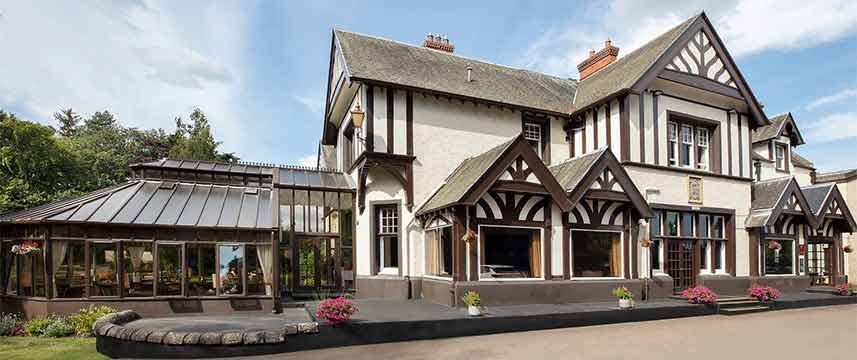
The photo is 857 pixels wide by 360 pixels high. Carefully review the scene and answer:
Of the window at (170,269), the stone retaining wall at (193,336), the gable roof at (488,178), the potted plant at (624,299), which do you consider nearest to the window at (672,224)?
the potted plant at (624,299)

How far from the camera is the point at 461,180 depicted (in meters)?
12.8

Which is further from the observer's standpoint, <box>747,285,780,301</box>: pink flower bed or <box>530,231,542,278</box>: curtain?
<box>747,285,780,301</box>: pink flower bed

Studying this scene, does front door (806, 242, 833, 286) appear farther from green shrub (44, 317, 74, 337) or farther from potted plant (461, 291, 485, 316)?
green shrub (44, 317, 74, 337)

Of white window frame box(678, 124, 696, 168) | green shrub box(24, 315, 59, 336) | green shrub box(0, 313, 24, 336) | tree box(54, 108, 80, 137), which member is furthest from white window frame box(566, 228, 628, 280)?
tree box(54, 108, 80, 137)

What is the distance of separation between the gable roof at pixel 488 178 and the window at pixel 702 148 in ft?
24.6

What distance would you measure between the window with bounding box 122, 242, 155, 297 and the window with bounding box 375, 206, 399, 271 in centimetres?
590

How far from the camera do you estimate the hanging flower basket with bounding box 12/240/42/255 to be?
11039 mm

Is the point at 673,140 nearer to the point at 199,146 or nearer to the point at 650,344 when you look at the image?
the point at 650,344

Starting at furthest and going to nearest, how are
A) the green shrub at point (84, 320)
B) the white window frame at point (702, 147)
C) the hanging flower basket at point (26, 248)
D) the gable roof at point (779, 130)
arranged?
the gable roof at point (779, 130) → the white window frame at point (702, 147) → the hanging flower basket at point (26, 248) → the green shrub at point (84, 320)

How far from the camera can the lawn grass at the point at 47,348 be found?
8.16 metres

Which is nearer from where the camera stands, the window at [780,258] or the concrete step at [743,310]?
the concrete step at [743,310]

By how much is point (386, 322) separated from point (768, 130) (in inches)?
868

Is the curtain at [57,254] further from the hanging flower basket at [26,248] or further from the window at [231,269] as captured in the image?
the window at [231,269]

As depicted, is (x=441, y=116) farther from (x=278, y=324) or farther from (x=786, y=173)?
(x=786, y=173)
